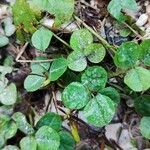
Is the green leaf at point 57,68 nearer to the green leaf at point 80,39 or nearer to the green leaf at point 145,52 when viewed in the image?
the green leaf at point 80,39

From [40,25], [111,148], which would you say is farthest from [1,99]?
[111,148]

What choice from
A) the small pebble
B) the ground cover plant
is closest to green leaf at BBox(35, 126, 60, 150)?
the ground cover plant

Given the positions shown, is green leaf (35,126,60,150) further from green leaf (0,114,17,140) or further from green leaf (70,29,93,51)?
green leaf (70,29,93,51)

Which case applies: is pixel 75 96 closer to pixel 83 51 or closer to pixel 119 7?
pixel 83 51

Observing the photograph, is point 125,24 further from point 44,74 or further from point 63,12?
point 44,74

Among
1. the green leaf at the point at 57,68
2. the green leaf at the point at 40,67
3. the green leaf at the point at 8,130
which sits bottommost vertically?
the green leaf at the point at 8,130

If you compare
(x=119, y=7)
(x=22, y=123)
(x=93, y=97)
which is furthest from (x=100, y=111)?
(x=119, y=7)

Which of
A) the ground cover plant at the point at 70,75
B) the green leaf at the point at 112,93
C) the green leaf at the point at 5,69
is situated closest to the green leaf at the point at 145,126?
the ground cover plant at the point at 70,75

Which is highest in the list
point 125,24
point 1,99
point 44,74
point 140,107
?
point 125,24
